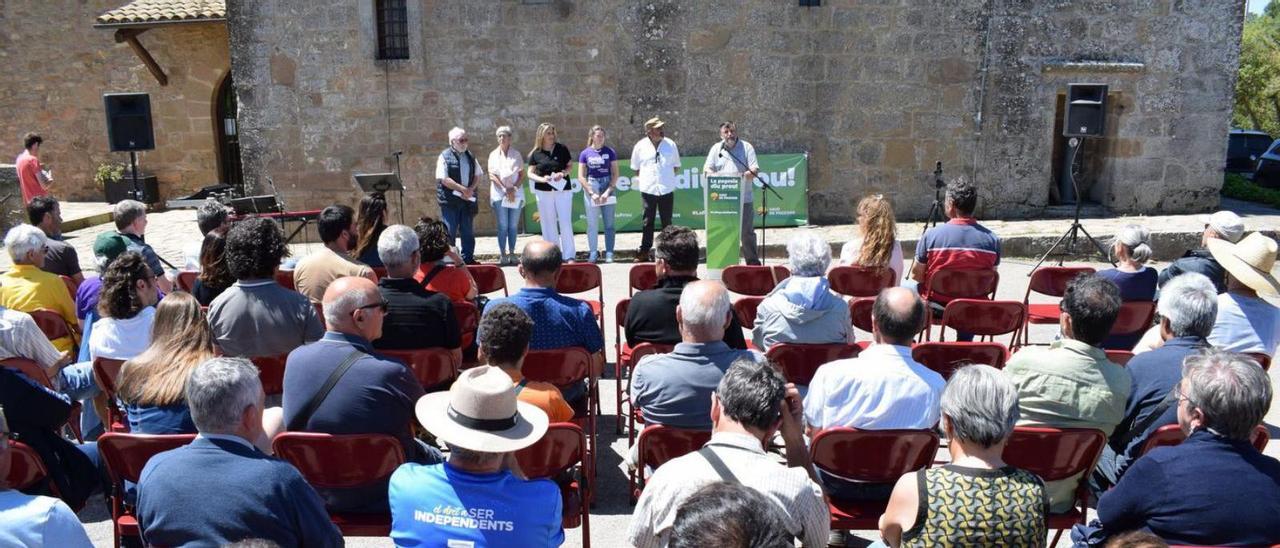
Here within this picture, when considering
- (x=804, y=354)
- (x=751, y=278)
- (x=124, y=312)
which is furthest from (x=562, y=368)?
(x=751, y=278)

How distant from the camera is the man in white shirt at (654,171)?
1093 cm

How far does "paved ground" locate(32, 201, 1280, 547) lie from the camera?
460 centimetres

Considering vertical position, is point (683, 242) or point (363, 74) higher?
point (363, 74)

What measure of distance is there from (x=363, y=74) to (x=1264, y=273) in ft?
36.0

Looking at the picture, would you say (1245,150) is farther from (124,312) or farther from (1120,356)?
(124,312)

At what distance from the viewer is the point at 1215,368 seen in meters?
3.07

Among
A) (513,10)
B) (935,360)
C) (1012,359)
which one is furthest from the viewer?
(513,10)

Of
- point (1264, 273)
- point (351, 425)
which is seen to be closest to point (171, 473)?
point (351, 425)

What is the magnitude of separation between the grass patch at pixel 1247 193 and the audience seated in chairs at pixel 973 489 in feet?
46.8

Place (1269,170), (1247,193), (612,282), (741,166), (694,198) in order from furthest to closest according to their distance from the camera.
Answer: (1269,170) → (1247,193) → (694,198) → (741,166) → (612,282)

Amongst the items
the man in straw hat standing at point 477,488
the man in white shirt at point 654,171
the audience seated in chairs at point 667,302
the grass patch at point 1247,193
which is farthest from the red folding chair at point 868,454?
the grass patch at point 1247,193

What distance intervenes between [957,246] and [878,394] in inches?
127

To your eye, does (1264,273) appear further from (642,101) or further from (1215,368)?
(642,101)

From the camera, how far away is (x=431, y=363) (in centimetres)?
480
